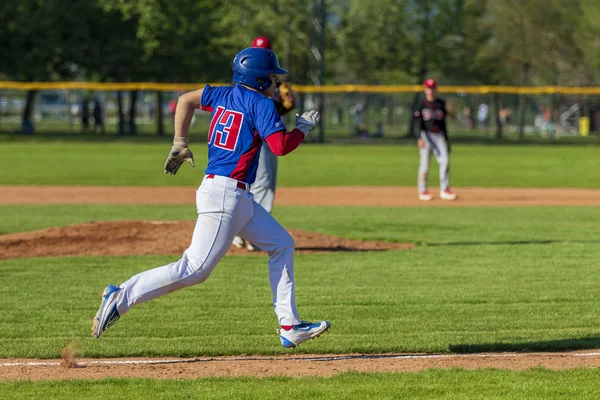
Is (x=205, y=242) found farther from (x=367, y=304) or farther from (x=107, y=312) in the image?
(x=367, y=304)

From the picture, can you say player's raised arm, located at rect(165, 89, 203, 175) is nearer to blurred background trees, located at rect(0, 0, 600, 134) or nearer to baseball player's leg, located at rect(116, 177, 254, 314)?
baseball player's leg, located at rect(116, 177, 254, 314)

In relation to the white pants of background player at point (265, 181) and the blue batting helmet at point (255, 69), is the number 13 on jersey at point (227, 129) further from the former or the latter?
the white pants of background player at point (265, 181)

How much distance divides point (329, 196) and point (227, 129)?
14.0 metres

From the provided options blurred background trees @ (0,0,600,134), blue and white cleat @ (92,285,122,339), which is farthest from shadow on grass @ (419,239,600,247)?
blurred background trees @ (0,0,600,134)

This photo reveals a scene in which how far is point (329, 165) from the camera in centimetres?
2991

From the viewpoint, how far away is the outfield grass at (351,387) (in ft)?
18.0

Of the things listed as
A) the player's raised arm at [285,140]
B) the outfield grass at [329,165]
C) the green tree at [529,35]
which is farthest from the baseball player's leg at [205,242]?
the green tree at [529,35]

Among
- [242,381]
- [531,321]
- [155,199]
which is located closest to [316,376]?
[242,381]

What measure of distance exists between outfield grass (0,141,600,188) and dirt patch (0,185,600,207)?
1.81 metres

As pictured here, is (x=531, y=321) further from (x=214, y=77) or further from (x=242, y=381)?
(x=214, y=77)

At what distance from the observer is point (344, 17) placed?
53.0 meters

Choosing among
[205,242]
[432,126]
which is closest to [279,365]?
[205,242]

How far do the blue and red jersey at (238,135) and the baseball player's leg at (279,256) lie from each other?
31 cm

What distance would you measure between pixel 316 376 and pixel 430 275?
14.1 feet
